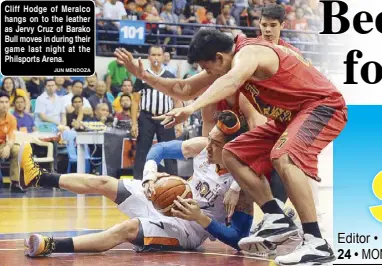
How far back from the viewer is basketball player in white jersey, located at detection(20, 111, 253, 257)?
541 cm

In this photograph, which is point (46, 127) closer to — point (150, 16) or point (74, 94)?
point (74, 94)

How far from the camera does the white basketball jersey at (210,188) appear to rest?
575 cm

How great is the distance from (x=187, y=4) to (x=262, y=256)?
7.70 m

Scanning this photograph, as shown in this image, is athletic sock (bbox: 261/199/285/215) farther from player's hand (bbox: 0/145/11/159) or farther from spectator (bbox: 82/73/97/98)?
spectator (bbox: 82/73/97/98)

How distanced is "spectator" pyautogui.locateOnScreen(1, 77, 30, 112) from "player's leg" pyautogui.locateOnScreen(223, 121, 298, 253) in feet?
18.0

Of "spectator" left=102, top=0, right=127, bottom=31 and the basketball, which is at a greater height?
"spectator" left=102, top=0, right=127, bottom=31

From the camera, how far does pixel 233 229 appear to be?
18.4ft

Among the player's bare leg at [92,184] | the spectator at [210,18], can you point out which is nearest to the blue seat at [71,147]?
the spectator at [210,18]

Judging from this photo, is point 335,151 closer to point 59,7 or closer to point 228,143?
point 228,143

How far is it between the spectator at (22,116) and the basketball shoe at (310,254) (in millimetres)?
6258

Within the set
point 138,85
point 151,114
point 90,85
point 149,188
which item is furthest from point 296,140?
point 90,85

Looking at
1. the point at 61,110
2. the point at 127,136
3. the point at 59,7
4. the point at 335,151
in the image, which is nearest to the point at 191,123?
the point at 127,136

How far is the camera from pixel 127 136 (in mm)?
11336

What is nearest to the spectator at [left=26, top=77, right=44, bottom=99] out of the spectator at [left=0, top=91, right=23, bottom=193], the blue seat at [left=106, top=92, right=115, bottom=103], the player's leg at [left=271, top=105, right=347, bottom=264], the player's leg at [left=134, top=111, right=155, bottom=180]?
the spectator at [left=0, top=91, right=23, bottom=193]
